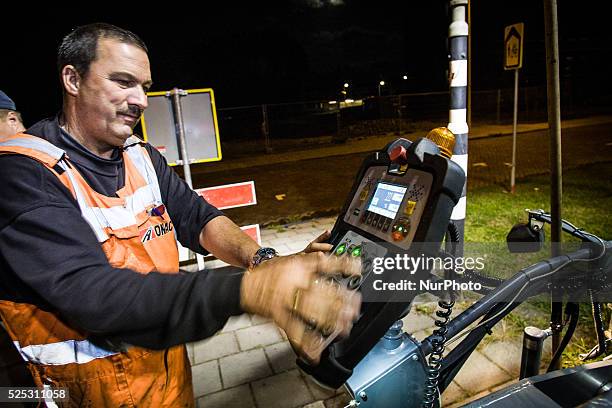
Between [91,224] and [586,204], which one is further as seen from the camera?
[586,204]

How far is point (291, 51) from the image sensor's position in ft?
123

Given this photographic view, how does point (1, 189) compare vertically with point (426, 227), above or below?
above

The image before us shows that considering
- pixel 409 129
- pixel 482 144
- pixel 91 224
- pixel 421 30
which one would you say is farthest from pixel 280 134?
pixel 421 30

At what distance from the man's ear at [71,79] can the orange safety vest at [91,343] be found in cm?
28

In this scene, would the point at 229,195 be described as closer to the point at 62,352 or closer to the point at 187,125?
the point at 187,125

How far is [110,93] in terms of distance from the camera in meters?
1.43

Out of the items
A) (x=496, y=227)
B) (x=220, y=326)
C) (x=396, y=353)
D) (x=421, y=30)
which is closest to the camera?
(x=220, y=326)

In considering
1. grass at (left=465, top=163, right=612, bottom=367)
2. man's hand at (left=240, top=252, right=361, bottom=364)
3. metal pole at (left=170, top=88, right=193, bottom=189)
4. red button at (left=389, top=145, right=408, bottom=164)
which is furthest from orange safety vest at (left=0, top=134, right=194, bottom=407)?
metal pole at (left=170, top=88, right=193, bottom=189)

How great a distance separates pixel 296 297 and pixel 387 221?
21.8 inches

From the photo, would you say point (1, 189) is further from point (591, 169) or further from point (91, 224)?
point (591, 169)

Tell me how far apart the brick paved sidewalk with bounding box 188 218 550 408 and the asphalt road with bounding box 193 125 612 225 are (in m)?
3.19

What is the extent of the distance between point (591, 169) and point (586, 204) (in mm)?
2901

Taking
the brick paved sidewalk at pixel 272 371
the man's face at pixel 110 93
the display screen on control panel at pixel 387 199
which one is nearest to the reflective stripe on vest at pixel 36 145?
the man's face at pixel 110 93

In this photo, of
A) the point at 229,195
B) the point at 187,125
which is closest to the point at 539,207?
the point at 229,195
